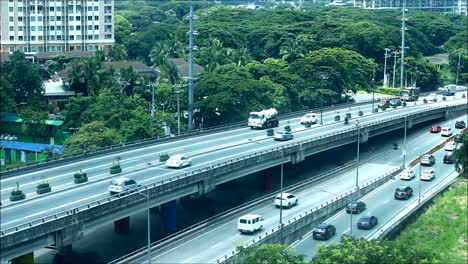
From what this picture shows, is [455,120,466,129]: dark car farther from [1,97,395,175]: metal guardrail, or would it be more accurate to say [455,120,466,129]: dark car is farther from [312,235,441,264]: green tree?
[312,235,441,264]: green tree

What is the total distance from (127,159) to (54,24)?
250 ft

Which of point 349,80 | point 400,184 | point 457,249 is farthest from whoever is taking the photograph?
point 349,80

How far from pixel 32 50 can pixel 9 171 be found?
80466 mm

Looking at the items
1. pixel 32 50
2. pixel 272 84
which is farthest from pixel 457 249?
pixel 32 50

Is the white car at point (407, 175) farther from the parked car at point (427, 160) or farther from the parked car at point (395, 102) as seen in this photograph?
the parked car at point (395, 102)

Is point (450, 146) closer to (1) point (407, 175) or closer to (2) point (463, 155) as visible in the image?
(1) point (407, 175)

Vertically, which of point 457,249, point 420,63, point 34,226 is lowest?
point 457,249

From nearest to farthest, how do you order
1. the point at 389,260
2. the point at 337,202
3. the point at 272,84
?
the point at 389,260 < the point at 337,202 < the point at 272,84

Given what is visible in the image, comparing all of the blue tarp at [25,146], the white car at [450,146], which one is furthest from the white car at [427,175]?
the blue tarp at [25,146]

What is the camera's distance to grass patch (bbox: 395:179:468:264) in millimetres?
52375

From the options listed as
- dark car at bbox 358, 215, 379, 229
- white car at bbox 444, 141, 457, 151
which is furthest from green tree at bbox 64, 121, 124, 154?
white car at bbox 444, 141, 457, 151

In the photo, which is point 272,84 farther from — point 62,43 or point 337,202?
point 62,43

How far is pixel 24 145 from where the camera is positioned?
78875mm

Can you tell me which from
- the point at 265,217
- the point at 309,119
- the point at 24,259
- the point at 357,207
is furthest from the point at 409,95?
the point at 24,259
